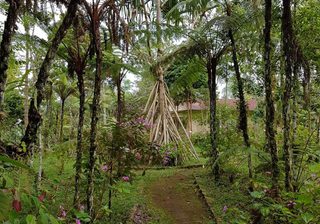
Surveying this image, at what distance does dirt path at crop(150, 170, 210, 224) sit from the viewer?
5686 millimetres

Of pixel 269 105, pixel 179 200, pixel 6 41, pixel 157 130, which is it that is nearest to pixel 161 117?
pixel 157 130

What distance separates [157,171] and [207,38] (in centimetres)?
442

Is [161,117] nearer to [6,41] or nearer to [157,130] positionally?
[157,130]

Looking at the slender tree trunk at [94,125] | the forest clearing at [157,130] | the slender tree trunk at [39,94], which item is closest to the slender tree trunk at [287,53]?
the forest clearing at [157,130]

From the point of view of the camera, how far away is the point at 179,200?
22.0 ft

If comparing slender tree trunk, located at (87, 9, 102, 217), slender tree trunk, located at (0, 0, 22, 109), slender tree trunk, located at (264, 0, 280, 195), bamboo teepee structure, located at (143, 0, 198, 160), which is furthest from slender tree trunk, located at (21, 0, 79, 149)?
bamboo teepee structure, located at (143, 0, 198, 160)

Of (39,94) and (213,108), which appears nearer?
(39,94)

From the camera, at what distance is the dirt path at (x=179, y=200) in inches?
224

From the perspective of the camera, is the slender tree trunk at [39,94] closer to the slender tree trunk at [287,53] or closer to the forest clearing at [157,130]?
the forest clearing at [157,130]

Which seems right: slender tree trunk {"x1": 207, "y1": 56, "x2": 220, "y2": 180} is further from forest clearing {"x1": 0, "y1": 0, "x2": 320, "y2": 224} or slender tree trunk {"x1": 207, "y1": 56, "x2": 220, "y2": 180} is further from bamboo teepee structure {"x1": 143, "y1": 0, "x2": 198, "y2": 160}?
bamboo teepee structure {"x1": 143, "y1": 0, "x2": 198, "y2": 160}

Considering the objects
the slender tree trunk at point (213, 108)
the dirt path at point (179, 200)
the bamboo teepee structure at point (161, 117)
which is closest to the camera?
the dirt path at point (179, 200)

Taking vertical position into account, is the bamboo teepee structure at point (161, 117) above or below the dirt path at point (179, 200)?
above

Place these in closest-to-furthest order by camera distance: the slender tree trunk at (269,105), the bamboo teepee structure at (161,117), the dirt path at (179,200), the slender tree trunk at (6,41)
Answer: the slender tree trunk at (6,41) → the slender tree trunk at (269,105) → the dirt path at (179,200) → the bamboo teepee structure at (161,117)

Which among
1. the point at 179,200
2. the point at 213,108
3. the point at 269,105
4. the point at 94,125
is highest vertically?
the point at 213,108
